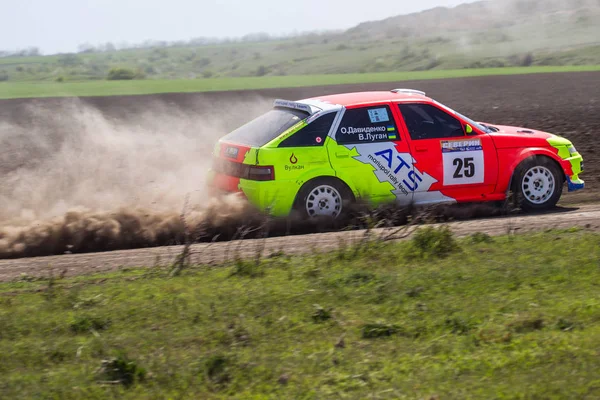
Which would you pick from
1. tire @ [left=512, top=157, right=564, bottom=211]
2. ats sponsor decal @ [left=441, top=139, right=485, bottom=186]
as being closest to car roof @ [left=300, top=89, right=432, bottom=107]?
ats sponsor decal @ [left=441, top=139, right=485, bottom=186]

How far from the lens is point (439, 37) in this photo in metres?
72.1

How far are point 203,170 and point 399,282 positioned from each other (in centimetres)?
648

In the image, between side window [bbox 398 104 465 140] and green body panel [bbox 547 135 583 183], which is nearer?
side window [bbox 398 104 465 140]

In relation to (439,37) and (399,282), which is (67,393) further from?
(439,37)

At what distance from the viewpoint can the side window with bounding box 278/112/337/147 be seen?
9445 mm

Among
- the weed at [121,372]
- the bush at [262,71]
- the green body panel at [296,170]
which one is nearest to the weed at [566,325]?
the weed at [121,372]

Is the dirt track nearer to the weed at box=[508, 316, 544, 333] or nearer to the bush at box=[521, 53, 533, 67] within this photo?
the weed at box=[508, 316, 544, 333]

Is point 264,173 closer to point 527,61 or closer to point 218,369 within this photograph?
point 218,369

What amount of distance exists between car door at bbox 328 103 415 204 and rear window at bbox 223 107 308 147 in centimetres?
58

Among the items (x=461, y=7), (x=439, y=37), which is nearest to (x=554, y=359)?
(x=439, y=37)

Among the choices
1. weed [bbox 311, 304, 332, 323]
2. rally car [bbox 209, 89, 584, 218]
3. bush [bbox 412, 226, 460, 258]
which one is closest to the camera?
weed [bbox 311, 304, 332, 323]

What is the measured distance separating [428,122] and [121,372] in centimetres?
602

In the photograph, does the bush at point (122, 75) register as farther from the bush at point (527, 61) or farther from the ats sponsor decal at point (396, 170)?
the ats sponsor decal at point (396, 170)

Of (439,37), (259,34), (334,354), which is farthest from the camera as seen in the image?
(259,34)
